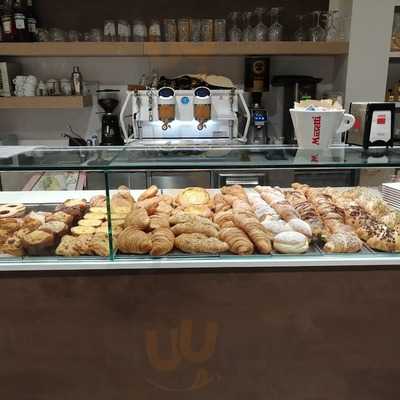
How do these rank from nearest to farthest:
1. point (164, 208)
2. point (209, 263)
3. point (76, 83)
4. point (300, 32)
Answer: point (209, 263)
point (164, 208)
point (300, 32)
point (76, 83)

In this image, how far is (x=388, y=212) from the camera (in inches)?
58.9

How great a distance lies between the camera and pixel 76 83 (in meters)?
3.46

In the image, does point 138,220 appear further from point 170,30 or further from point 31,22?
point 31,22

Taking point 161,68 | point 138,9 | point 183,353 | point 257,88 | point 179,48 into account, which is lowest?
point 183,353

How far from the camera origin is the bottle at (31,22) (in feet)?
10.9

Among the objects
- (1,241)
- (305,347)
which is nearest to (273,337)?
(305,347)

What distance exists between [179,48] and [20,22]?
1.30 m

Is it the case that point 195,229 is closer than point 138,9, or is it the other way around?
point 195,229

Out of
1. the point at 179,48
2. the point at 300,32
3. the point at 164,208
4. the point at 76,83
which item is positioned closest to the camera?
the point at 164,208

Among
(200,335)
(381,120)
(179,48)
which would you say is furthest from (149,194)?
(179,48)

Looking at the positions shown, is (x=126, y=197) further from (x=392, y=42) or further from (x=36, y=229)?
(x=392, y=42)

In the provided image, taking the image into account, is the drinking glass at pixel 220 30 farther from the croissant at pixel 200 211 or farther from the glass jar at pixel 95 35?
the croissant at pixel 200 211

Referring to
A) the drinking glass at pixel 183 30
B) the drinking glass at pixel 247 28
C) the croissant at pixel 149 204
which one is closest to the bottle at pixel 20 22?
the drinking glass at pixel 183 30

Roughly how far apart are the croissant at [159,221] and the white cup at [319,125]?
0.55 m
